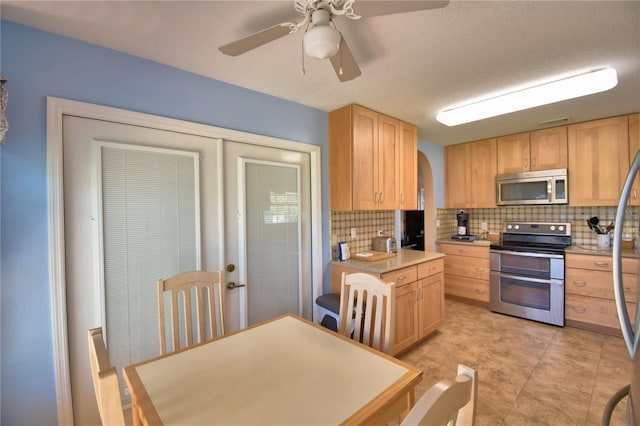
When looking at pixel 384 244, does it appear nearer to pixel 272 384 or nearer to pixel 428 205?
pixel 428 205

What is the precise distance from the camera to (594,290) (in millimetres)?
2984

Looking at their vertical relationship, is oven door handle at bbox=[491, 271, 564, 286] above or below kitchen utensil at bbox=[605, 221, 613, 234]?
below

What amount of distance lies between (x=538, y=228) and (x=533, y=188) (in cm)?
59

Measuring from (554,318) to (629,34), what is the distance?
2905 mm

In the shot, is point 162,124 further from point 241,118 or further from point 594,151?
point 594,151

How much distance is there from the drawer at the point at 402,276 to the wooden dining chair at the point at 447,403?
1640mm

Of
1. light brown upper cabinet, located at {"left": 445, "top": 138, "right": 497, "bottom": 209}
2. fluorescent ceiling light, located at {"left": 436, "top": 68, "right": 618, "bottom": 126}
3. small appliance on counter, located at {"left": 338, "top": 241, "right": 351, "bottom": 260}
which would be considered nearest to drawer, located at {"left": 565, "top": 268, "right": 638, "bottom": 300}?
light brown upper cabinet, located at {"left": 445, "top": 138, "right": 497, "bottom": 209}

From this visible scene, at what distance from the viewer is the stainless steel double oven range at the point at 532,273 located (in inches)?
125

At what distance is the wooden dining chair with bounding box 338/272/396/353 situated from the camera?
4.81 feet

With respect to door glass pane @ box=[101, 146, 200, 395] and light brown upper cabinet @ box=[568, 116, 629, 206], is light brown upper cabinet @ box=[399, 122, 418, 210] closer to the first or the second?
light brown upper cabinet @ box=[568, 116, 629, 206]

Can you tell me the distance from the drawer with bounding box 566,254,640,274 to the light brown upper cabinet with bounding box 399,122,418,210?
1.83 metres

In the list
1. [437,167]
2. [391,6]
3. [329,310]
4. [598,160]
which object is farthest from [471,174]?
[391,6]

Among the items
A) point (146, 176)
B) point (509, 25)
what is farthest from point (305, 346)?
point (509, 25)

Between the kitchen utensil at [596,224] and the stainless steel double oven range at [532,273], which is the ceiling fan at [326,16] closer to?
the stainless steel double oven range at [532,273]
